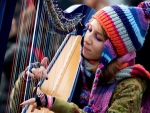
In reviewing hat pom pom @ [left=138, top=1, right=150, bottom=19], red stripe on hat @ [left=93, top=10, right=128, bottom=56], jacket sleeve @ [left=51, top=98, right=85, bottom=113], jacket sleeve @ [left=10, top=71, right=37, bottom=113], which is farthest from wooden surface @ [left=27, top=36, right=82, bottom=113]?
hat pom pom @ [left=138, top=1, right=150, bottom=19]

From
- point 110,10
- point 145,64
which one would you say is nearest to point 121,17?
point 110,10

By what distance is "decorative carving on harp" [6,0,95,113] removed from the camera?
1.59 meters

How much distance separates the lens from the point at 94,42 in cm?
176

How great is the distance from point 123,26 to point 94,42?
13cm

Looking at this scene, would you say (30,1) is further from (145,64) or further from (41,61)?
(145,64)

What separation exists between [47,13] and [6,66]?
0.44 metres

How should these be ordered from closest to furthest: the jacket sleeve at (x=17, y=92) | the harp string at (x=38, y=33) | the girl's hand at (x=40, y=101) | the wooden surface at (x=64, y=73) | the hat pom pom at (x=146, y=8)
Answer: the girl's hand at (x=40, y=101), the harp string at (x=38, y=33), the jacket sleeve at (x=17, y=92), the hat pom pom at (x=146, y=8), the wooden surface at (x=64, y=73)

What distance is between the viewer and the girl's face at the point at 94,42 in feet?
5.76

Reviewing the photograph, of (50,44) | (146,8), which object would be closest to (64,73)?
(50,44)

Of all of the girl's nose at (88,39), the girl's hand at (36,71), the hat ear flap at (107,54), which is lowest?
the girl's hand at (36,71)

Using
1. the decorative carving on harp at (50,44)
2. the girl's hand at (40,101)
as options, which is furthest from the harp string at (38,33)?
the girl's hand at (40,101)

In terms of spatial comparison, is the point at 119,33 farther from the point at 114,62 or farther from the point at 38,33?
the point at 38,33

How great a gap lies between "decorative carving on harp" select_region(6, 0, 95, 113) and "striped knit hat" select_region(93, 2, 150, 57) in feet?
0.69

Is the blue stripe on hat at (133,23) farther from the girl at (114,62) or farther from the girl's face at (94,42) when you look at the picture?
the girl's face at (94,42)
